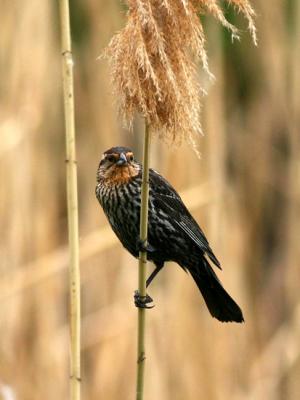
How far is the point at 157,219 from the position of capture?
10.0 ft

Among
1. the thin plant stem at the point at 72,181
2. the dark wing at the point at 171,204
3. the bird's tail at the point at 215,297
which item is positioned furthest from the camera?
the dark wing at the point at 171,204

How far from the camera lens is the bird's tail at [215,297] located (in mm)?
2895

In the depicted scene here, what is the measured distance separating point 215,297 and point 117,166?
0.56 m

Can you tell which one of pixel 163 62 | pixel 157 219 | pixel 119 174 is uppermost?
pixel 163 62

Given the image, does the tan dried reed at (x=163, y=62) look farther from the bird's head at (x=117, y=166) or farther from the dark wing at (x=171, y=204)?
the dark wing at (x=171, y=204)

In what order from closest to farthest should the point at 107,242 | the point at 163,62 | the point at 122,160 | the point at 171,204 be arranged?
the point at 163,62 < the point at 122,160 < the point at 171,204 < the point at 107,242

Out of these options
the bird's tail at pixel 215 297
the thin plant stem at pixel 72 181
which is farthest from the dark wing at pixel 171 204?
the thin plant stem at pixel 72 181

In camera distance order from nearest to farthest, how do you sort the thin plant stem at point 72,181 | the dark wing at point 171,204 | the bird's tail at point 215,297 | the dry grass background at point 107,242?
the thin plant stem at point 72,181 < the bird's tail at point 215,297 < the dark wing at point 171,204 < the dry grass background at point 107,242

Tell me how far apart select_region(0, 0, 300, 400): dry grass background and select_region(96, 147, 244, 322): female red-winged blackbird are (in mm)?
656

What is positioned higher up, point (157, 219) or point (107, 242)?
point (157, 219)

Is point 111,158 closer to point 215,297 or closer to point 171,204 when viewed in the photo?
point 171,204

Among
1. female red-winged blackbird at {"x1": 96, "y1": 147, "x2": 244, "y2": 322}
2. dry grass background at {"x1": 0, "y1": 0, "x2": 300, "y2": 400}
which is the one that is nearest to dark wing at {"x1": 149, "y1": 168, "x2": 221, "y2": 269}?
female red-winged blackbird at {"x1": 96, "y1": 147, "x2": 244, "y2": 322}

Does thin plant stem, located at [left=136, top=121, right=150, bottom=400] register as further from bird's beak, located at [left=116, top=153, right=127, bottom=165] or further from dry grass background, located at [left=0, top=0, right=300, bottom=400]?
dry grass background, located at [left=0, top=0, right=300, bottom=400]

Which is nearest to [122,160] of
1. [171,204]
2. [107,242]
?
[171,204]
